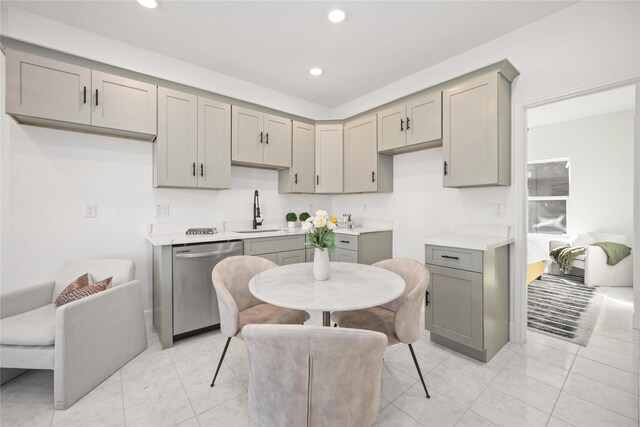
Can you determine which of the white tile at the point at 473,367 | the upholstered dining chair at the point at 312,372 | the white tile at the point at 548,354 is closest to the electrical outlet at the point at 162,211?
the upholstered dining chair at the point at 312,372

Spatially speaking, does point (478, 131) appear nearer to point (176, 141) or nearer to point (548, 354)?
point (548, 354)

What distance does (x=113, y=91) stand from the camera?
231cm

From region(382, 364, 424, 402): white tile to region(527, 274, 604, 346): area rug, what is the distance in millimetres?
1634

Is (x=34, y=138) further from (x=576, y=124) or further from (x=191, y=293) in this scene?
(x=576, y=124)

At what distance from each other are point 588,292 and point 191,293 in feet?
16.4

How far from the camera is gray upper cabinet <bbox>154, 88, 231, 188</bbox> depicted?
2566 millimetres

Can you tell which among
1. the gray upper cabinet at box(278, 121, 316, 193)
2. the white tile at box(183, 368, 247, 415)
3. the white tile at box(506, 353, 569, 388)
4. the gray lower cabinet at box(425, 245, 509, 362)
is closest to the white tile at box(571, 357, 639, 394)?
the white tile at box(506, 353, 569, 388)

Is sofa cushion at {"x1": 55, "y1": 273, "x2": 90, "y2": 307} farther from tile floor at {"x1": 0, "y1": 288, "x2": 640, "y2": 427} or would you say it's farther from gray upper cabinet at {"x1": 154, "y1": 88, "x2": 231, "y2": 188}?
gray upper cabinet at {"x1": 154, "y1": 88, "x2": 231, "y2": 188}

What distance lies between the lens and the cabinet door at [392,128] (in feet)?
9.68

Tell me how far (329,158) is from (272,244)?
1.49 metres

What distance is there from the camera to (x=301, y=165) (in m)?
3.58

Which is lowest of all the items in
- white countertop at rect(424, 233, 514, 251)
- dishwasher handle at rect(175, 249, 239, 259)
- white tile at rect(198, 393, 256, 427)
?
white tile at rect(198, 393, 256, 427)

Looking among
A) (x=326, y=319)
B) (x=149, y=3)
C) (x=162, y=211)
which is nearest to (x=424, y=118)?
(x=326, y=319)

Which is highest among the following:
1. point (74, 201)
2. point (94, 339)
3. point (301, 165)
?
point (301, 165)
